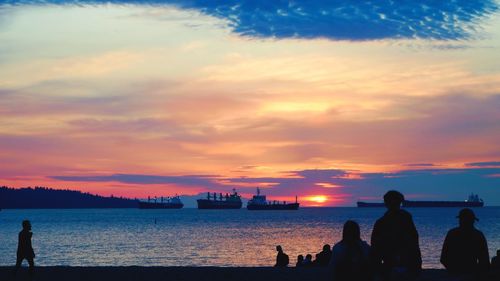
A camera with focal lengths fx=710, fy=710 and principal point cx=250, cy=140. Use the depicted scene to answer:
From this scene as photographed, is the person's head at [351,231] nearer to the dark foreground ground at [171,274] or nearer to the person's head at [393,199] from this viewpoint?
the person's head at [393,199]

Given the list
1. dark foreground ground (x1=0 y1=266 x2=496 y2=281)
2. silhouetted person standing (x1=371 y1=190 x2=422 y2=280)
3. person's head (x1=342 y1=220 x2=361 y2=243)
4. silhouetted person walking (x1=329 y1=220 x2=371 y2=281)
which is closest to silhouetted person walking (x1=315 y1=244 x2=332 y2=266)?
dark foreground ground (x1=0 y1=266 x2=496 y2=281)

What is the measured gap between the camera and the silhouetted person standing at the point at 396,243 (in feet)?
33.0

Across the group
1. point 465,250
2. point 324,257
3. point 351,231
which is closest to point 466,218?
point 465,250

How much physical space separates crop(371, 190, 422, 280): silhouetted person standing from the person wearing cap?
74cm

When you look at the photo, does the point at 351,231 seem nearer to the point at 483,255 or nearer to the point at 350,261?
the point at 350,261

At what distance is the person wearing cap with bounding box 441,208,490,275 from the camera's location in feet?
34.5

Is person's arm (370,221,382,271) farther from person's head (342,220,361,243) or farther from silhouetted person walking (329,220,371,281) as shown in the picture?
person's head (342,220,361,243)

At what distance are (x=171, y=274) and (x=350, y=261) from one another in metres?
15.3

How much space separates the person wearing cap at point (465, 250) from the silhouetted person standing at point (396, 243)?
29.2 inches

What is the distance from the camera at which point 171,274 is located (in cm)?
2406

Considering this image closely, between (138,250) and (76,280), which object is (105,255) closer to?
(138,250)

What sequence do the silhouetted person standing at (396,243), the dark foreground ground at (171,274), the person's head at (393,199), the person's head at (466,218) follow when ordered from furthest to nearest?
1. the dark foreground ground at (171,274)
2. the person's head at (466,218)
3. the person's head at (393,199)
4. the silhouetted person standing at (396,243)

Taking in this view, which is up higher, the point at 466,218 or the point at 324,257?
the point at 466,218

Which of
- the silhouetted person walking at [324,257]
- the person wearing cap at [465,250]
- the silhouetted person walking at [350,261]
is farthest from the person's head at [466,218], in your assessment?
the silhouetted person walking at [324,257]
